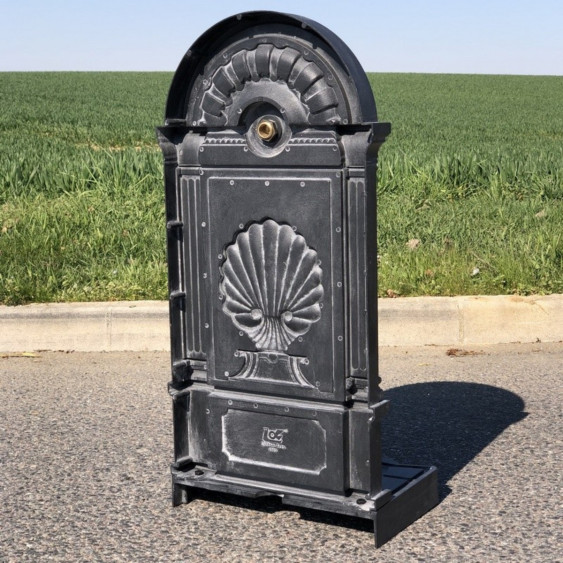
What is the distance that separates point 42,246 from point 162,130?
4673 mm

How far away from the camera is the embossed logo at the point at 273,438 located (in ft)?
12.8

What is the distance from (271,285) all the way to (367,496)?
0.86m

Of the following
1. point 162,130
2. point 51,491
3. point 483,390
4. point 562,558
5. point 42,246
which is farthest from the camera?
point 42,246

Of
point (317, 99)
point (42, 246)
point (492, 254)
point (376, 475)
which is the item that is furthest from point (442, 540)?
point (42, 246)

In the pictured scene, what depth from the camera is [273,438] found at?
12.8 ft

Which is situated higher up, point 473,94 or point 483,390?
point 473,94

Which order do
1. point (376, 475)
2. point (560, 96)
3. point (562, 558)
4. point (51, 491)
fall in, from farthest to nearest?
point (560, 96)
point (51, 491)
point (376, 475)
point (562, 558)

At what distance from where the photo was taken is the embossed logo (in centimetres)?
389

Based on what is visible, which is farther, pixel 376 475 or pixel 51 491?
pixel 51 491

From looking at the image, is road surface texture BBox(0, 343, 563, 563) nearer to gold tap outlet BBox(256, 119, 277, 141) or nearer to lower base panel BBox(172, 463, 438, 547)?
lower base panel BBox(172, 463, 438, 547)

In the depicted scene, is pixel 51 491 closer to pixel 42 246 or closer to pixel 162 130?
pixel 162 130

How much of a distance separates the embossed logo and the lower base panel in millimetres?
146

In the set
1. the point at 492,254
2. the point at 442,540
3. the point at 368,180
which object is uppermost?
the point at 368,180

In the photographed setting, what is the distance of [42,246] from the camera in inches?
332
